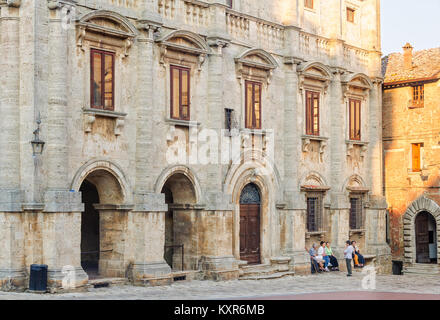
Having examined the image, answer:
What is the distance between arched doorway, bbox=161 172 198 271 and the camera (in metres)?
27.3

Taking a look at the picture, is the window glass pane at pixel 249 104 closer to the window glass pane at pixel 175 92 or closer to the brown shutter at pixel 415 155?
the window glass pane at pixel 175 92

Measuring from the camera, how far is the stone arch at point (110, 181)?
23766 mm

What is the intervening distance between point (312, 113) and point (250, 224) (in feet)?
20.9

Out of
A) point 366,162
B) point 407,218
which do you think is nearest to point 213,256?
point 366,162

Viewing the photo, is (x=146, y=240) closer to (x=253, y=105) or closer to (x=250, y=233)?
(x=250, y=233)

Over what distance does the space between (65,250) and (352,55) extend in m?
19.5

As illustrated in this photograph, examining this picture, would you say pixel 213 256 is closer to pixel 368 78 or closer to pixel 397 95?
pixel 368 78

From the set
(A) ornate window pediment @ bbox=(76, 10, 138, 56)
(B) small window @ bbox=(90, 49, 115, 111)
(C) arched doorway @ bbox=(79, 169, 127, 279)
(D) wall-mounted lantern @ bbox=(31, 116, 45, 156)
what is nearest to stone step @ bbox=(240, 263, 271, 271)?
(C) arched doorway @ bbox=(79, 169, 127, 279)

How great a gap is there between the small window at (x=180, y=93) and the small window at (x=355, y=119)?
37.1 ft

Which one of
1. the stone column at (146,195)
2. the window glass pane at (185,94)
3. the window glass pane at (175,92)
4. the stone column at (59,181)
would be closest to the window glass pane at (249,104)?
the window glass pane at (185,94)

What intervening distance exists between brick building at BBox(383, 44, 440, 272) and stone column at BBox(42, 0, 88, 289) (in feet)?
70.5

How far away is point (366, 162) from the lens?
36312mm

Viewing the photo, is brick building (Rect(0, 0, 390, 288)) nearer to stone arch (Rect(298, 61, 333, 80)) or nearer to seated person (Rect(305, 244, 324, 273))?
stone arch (Rect(298, 61, 333, 80))

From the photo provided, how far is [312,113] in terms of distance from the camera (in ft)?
108
